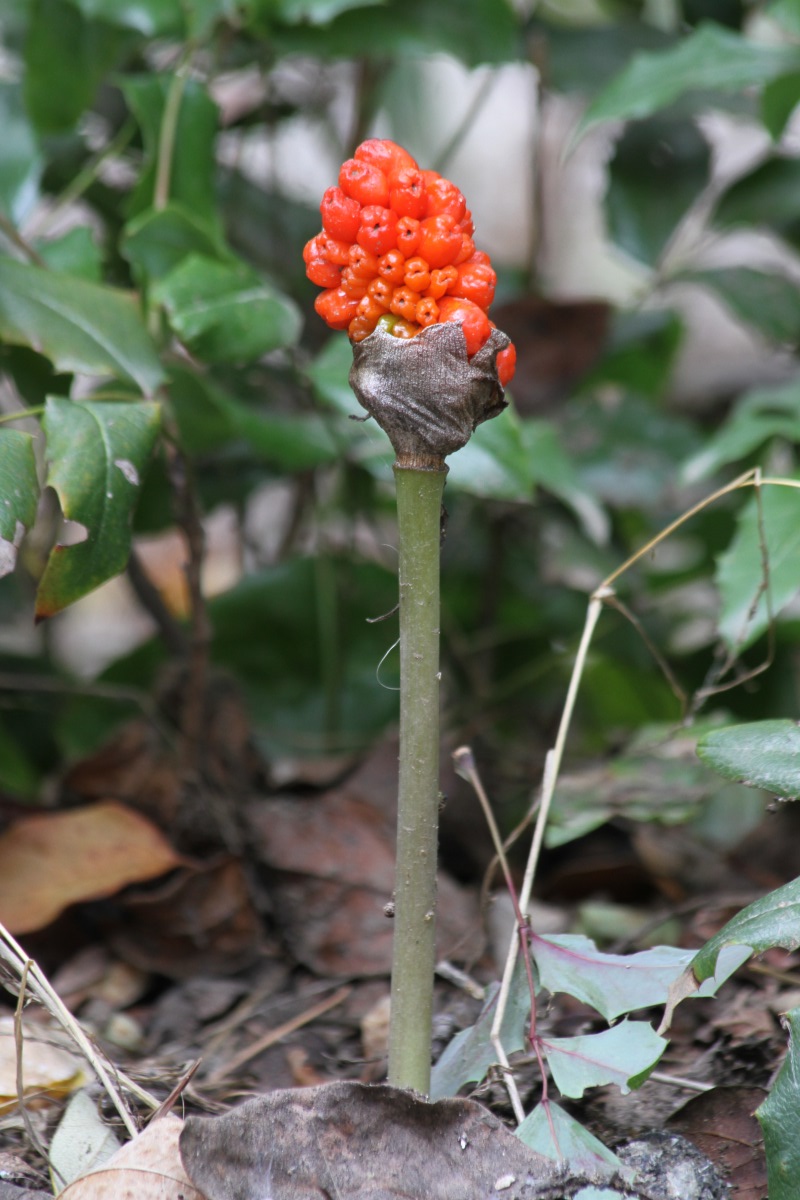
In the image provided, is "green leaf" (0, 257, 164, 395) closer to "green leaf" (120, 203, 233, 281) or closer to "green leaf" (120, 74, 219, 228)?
"green leaf" (120, 203, 233, 281)

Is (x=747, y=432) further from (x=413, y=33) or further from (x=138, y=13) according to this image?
(x=138, y=13)

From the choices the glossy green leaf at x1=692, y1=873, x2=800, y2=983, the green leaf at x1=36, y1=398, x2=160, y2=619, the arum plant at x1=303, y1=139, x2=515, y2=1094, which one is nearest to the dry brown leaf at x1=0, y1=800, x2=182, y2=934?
the green leaf at x1=36, y1=398, x2=160, y2=619

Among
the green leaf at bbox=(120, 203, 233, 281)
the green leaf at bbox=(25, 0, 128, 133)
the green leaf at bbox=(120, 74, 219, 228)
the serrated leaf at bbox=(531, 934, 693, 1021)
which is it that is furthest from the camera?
the green leaf at bbox=(25, 0, 128, 133)

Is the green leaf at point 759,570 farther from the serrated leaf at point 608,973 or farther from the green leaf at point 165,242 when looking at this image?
the green leaf at point 165,242

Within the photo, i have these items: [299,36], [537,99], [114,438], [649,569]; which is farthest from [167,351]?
[649,569]

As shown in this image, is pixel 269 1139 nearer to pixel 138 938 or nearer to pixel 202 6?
pixel 138 938

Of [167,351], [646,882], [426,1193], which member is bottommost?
[646,882]
